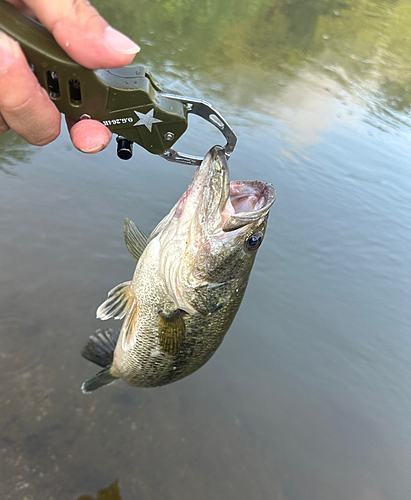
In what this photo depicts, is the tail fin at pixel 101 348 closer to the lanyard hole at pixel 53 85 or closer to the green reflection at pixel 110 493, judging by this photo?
the green reflection at pixel 110 493

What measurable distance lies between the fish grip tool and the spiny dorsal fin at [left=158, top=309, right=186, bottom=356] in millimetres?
824

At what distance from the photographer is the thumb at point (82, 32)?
1.18m

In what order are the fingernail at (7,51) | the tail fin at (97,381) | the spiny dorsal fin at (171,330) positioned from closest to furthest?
the fingernail at (7,51) → the spiny dorsal fin at (171,330) → the tail fin at (97,381)

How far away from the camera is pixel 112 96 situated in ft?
4.75

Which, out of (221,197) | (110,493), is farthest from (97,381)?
(221,197)

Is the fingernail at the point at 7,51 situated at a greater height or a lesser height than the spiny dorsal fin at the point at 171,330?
greater

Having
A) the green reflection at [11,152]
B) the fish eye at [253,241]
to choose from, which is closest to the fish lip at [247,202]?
the fish eye at [253,241]

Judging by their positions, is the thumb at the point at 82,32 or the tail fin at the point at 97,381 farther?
the tail fin at the point at 97,381

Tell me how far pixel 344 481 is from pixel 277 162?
4451mm

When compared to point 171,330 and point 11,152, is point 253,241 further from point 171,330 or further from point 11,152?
point 11,152

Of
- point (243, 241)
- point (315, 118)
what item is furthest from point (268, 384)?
point (315, 118)

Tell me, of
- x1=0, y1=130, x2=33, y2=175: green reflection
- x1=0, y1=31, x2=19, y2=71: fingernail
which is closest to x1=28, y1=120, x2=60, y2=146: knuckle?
x1=0, y1=31, x2=19, y2=71: fingernail

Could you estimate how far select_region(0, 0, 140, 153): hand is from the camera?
3.89 ft

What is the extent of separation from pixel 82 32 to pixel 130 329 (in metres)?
1.56
